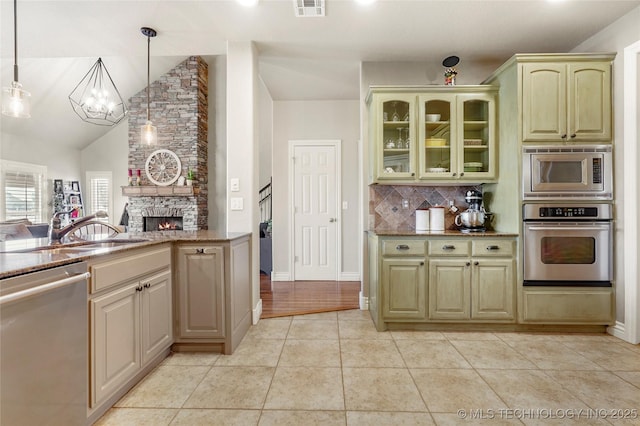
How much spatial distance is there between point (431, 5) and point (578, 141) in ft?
5.66

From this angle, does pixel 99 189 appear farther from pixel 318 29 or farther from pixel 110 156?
pixel 318 29

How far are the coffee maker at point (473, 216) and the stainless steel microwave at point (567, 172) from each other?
1.51 ft

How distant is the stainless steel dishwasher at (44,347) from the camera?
3.34 feet

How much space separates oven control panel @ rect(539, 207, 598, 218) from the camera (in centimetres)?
265

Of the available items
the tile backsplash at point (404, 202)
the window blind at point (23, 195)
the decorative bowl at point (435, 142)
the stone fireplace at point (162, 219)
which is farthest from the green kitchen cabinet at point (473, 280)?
the window blind at point (23, 195)

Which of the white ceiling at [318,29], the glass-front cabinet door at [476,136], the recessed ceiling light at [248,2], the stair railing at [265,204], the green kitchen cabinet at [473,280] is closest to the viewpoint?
the recessed ceiling light at [248,2]

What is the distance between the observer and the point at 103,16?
2607 millimetres

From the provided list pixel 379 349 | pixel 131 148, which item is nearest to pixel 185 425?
pixel 379 349

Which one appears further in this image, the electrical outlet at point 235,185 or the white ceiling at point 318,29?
the electrical outlet at point 235,185

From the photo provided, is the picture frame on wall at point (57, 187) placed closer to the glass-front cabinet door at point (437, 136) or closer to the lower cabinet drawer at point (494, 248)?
the glass-front cabinet door at point (437, 136)

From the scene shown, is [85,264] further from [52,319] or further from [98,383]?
[98,383]

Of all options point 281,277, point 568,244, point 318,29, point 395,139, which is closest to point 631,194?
point 568,244

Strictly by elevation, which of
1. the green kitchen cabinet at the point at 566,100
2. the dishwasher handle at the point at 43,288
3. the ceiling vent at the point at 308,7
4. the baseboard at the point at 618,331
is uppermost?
the ceiling vent at the point at 308,7

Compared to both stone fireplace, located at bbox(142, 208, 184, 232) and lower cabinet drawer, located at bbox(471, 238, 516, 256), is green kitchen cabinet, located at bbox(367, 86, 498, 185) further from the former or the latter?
stone fireplace, located at bbox(142, 208, 184, 232)
